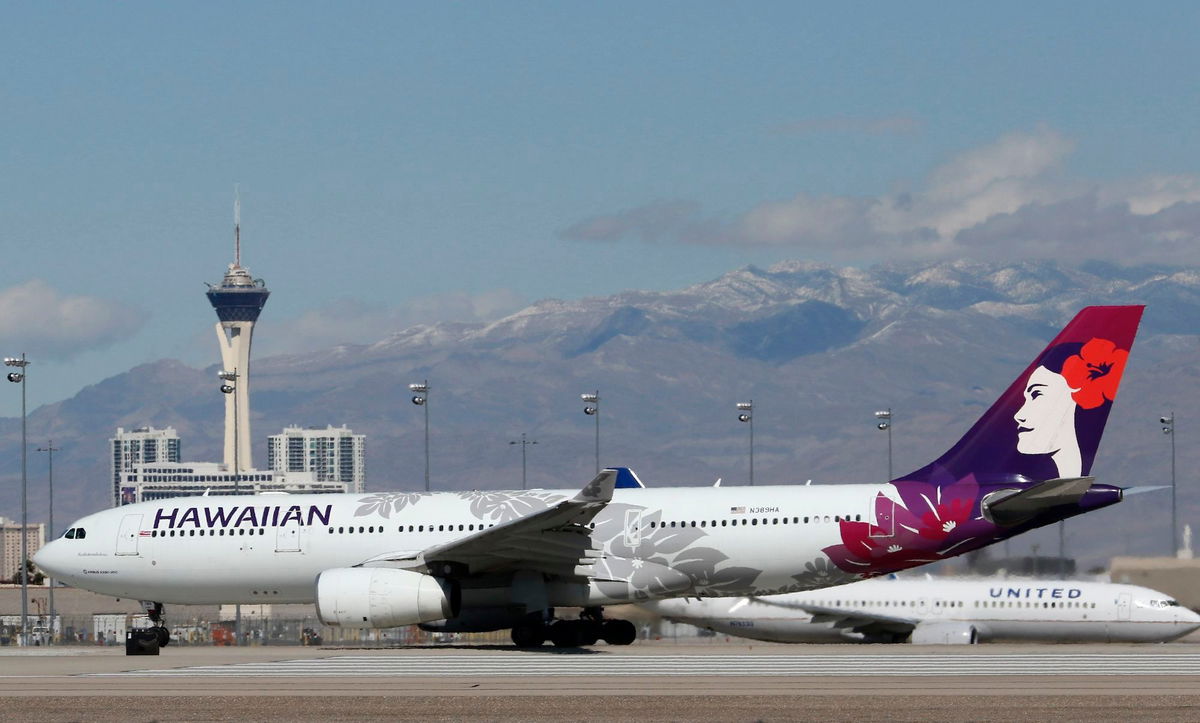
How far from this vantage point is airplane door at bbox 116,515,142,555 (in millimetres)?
39344

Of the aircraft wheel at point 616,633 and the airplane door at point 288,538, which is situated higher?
the airplane door at point 288,538

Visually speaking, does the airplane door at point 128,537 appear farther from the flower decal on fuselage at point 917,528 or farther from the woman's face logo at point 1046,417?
the woman's face logo at point 1046,417

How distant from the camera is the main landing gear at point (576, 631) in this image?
120ft

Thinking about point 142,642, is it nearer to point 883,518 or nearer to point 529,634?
A: point 529,634

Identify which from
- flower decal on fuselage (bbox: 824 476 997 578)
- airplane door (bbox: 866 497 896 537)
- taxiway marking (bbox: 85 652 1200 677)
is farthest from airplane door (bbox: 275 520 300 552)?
airplane door (bbox: 866 497 896 537)

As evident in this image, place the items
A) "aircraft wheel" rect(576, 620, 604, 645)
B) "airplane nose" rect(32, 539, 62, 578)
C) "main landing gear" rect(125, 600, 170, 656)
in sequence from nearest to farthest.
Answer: "aircraft wheel" rect(576, 620, 604, 645), "main landing gear" rect(125, 600, 170, 656), "airplane nose" rect(32, 539, 62, 578)

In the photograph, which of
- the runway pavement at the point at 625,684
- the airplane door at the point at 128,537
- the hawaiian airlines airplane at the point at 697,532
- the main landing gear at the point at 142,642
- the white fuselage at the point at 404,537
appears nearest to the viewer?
the runway pavement at the point at 625,684

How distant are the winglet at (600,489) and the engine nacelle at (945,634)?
12.9m

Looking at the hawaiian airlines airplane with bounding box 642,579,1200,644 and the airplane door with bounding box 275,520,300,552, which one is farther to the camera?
the hawaiian airlines airplane with bounding box 642,579,1200,644

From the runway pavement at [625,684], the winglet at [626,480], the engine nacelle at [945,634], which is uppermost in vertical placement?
the winglet at [626,480]

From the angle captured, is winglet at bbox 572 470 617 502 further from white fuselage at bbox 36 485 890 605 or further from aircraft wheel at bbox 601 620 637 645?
aircraft wheel at bbox 601 620 637 645

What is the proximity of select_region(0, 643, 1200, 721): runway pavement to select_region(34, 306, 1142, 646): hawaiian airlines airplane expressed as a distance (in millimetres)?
1219

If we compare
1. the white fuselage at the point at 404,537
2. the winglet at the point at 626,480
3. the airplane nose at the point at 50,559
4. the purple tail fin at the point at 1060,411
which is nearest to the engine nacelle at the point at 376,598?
the white fuselage at the point at 404,537

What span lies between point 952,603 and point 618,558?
11.7 metres
